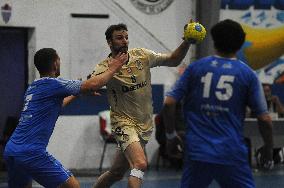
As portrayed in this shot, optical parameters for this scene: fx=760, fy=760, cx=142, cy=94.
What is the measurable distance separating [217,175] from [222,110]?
0.46 metres

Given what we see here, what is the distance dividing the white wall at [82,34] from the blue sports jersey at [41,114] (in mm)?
7827

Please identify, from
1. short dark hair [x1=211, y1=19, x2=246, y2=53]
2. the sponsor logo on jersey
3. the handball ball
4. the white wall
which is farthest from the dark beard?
the white wall

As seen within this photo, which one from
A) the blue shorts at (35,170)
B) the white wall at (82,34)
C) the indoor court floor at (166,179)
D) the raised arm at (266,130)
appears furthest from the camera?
the white wall at (82,34)

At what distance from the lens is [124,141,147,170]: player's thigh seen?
24.8 feet

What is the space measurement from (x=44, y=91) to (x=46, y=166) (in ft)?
2.14

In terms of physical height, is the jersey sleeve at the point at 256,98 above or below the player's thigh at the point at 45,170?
above

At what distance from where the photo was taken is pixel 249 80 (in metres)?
5.34

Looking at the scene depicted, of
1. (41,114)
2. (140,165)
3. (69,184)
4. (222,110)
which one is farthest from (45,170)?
(222,110)

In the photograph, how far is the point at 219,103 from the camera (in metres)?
5.34

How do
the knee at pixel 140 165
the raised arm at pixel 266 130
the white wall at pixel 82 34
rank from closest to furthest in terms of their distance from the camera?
the raised arm at pixel 266 130 < the knee at pixel 140 165 < the white wall at pixel 82 34

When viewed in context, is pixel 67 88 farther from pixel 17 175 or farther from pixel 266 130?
pixel 266 130

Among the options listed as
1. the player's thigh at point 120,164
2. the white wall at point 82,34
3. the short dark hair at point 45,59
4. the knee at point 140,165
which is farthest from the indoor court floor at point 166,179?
the short dark hair at point 45,59

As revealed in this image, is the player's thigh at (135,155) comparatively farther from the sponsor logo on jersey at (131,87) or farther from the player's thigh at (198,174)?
the player's thigh at (198,174)

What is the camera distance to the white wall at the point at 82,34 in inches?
571
